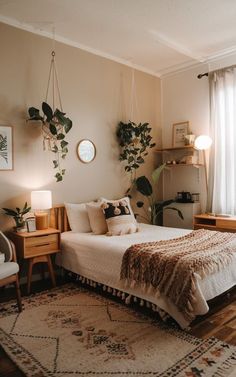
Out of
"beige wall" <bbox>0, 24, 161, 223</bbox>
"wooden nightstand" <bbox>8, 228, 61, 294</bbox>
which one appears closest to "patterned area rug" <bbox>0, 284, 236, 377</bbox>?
"wooden nightstand" <bbox>8, 228, 61, 294</bbox>

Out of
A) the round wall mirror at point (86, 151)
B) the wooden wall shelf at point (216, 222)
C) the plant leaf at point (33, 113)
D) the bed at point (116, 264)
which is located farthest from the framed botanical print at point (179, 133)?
the plant leaf at point (33, 113)

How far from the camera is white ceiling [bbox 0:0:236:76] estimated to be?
3.11 m

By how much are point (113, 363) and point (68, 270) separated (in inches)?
66.3

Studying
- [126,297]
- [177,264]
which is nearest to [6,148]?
[126,297]

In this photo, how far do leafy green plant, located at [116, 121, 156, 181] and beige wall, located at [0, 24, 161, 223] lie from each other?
124 millimetres

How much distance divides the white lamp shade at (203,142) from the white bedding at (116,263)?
4.78 feet

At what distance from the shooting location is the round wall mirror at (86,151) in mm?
4102

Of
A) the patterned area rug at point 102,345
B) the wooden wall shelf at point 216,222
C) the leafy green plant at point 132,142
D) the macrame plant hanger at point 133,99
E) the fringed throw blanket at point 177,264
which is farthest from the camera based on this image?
the macrame plant hanger at point 133,99

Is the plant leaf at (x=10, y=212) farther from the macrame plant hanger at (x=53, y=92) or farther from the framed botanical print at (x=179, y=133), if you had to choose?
the framed botanical print at (x=179, y=133)

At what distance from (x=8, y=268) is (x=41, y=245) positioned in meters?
0.64

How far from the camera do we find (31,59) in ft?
11.8

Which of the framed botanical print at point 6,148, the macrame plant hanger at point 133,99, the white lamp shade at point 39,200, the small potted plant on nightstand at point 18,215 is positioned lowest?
the small potted plant on nightstand at point 18,215

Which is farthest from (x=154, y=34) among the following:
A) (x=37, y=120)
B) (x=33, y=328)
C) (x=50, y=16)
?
(x=33, y=328)

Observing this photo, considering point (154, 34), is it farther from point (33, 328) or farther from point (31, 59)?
point (33, 328)
